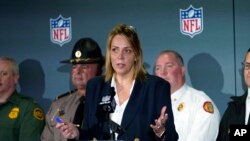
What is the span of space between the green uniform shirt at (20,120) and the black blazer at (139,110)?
4.17 ft

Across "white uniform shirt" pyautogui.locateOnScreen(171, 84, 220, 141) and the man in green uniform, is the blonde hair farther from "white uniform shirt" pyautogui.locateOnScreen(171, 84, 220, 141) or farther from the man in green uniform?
the man in green uniform

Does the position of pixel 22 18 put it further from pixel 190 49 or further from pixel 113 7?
pixel 190 49

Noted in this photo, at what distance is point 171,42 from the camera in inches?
139

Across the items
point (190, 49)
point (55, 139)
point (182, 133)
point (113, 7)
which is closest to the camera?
point (182, 133)

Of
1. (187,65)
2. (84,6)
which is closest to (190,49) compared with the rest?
(187,65)

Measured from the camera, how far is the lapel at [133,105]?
2062mm

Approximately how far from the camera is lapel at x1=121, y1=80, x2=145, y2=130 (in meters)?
2.06

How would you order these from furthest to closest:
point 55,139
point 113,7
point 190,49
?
1. point 113,7
2. point 190,49
3. point 55,139

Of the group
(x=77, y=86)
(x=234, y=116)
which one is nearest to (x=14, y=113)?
(x=77, y=86)

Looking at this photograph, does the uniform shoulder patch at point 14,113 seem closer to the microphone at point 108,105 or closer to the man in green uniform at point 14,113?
the man in green uniform at point 14,113

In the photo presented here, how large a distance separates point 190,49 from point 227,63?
28cm

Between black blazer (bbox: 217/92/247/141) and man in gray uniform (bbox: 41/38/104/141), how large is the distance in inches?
36.7

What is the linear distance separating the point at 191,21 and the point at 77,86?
931 millimetres

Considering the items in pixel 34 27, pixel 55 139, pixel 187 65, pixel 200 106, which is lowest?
pixel 55 139
